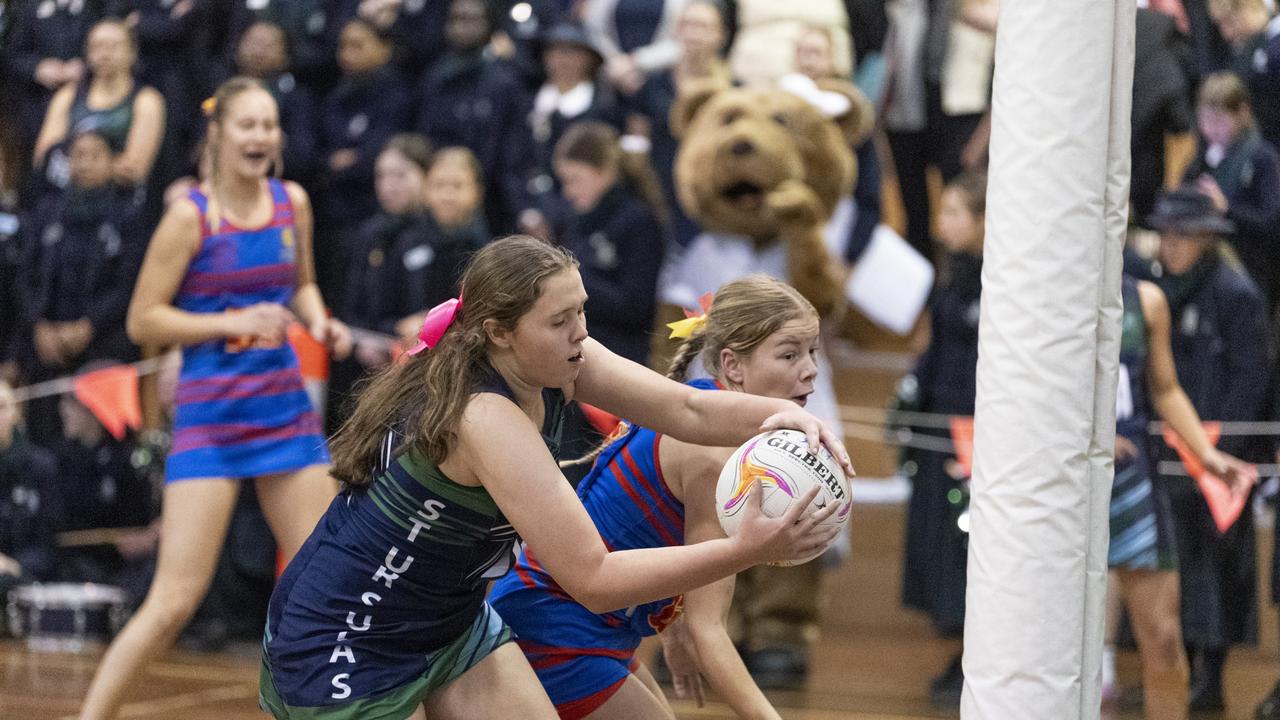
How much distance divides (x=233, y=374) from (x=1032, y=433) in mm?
2954

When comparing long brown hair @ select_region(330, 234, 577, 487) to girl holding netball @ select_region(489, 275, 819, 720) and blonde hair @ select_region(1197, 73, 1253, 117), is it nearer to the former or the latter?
girl holding netball @ select_region(489, 275, 819, 720)

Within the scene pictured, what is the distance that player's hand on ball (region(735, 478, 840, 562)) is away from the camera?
3.21 meters

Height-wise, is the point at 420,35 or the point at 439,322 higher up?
the point at 439,322

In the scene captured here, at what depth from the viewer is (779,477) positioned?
3340 mm

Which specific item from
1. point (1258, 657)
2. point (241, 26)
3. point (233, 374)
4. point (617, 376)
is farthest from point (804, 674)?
point (241, 26)

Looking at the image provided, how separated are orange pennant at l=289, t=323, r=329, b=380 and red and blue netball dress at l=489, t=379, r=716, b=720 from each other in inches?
155

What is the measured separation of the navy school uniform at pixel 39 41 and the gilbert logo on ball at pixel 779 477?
7656mm

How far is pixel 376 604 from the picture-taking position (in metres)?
3.58

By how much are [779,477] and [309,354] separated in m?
4.96

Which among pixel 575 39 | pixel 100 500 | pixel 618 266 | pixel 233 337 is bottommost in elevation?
pixel 100 500

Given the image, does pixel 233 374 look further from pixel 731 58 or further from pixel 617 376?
pixel 731 58

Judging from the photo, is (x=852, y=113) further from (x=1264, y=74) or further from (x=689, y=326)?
(x=689, y=326)

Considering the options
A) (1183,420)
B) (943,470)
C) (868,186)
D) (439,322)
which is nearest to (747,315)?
(439,322)

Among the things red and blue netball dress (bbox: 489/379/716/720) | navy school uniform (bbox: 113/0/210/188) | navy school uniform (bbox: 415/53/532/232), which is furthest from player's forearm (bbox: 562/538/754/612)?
navy school uniform (bbox: 113/0/210/188)
